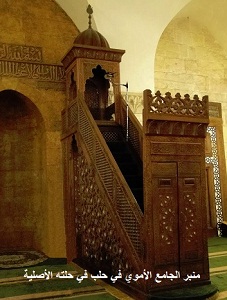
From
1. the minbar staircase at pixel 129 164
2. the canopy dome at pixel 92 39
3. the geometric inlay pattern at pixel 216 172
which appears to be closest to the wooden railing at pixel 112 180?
the minbar staircase at pixel 129 164

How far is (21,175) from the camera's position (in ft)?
20.3

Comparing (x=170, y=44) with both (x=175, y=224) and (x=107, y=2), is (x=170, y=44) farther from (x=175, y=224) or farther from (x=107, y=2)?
(x=175, y=224)

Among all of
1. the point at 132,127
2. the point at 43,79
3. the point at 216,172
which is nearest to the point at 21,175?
the point at 43,79

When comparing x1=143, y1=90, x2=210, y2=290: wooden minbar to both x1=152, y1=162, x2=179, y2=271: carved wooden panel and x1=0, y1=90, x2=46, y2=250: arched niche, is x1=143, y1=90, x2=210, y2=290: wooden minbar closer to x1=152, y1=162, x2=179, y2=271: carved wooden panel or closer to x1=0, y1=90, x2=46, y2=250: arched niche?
x1=152, y1=162, x2=179, y2=271: carved wooden panel

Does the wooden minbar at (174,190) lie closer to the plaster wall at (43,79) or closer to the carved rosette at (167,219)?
the carved rosette at (167,219)

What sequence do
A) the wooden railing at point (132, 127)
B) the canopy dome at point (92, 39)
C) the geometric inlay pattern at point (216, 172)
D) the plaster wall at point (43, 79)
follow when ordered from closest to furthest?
1. the wooden railing at point (132, 127)
2. the canopy dome at point (92, 39)
3. the plaster wall at point (43, 79)
4. the geometric inlay pattern at point (216, 172)

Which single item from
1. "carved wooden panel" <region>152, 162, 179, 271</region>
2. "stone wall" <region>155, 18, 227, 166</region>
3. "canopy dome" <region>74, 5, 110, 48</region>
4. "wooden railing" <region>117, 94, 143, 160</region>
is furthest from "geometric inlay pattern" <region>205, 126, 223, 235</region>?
"carved wooden panel" <region>152, 162, 179, 271</region>

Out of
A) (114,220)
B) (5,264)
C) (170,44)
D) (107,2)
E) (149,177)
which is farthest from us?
(170,44)

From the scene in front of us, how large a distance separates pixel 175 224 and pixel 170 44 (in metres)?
4.30

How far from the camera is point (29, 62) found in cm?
574

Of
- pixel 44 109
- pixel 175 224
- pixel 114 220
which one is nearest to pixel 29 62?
pixel 44 109

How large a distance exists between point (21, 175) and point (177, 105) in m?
3.38

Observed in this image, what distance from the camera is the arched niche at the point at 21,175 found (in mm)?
6000

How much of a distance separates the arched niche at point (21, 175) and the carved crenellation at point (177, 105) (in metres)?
2.82
